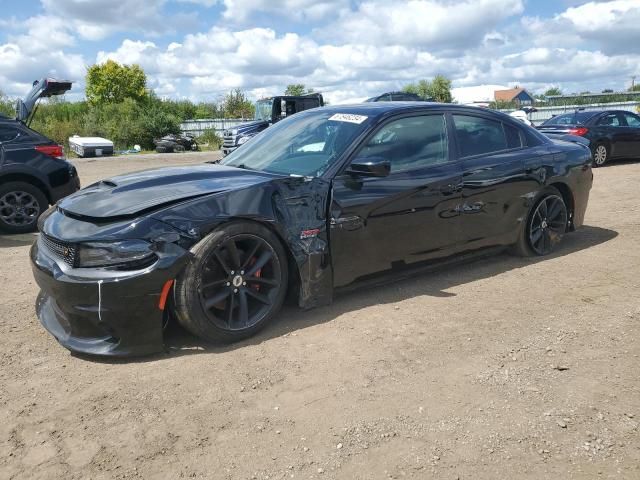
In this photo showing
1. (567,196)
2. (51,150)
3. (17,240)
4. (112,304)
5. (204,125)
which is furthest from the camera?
(204,125)

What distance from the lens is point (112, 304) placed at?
10.8 feet

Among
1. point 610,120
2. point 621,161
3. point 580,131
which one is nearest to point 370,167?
point 580,131

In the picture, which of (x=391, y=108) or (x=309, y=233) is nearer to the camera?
(x=309, y=233)

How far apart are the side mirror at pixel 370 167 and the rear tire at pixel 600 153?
11.8 metres

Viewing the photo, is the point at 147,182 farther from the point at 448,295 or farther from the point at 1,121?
the point at 1,121

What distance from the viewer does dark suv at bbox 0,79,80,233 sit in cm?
→ 756

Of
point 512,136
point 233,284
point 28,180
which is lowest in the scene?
point 233,284

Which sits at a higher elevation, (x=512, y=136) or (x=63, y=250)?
(x=512, y=136)

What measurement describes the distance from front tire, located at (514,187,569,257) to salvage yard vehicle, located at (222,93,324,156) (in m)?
14.0

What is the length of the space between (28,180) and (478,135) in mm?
5947

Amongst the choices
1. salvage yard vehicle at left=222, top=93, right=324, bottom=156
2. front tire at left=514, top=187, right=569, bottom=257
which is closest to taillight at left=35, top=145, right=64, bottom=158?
front tire at left=514, top=187, right=569, bottom=257

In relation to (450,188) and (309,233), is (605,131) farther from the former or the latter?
(309,233)

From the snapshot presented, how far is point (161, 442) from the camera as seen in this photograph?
2686 millimetres

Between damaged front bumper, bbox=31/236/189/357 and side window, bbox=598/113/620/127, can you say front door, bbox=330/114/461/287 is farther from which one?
Result: side window, bbox=598/113/620/127
